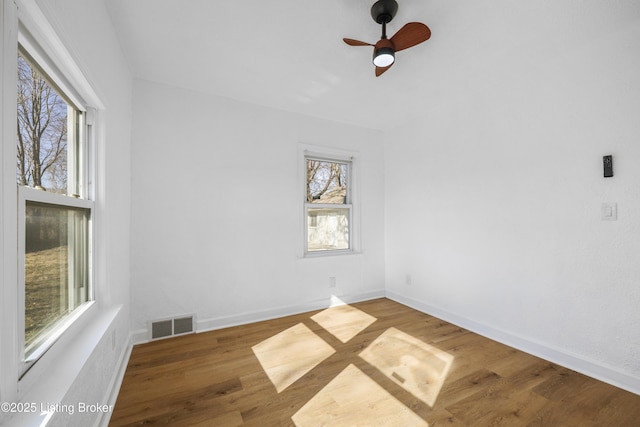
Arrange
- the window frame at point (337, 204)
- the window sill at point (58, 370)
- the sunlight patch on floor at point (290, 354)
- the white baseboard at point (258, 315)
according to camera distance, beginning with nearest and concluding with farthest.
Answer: the window sill at point (58, 370) → the sunlight patch on floor at point (290, 354) → the white baseboard at point (258, 315) → the window frame at point (337, 204)

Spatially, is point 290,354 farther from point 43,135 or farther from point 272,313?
point 43,135

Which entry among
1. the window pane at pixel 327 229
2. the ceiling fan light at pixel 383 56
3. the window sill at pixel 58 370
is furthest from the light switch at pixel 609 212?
the window sill at pixel 58 370

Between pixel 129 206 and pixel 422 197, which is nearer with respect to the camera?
pixel 129 206

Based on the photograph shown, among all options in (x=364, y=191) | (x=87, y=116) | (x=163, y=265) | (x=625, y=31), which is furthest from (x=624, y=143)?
(x=163, y=265)

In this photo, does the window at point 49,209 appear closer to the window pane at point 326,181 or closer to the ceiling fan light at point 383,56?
the ceiling fan light at point 383,56

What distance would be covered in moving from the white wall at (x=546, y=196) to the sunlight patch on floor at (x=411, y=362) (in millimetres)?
837

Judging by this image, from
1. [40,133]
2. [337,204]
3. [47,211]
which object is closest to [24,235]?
[47,211]

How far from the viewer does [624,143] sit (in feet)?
6.78

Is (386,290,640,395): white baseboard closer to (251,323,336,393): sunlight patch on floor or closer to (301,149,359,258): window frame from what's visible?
(301,149,359,258): window frame

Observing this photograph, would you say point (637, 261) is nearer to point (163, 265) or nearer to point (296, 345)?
point (296, 345)

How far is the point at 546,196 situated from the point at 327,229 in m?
2.48

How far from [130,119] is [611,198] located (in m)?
4.17

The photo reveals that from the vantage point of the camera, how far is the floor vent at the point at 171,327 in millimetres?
2781

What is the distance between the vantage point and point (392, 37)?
1.87 metres
